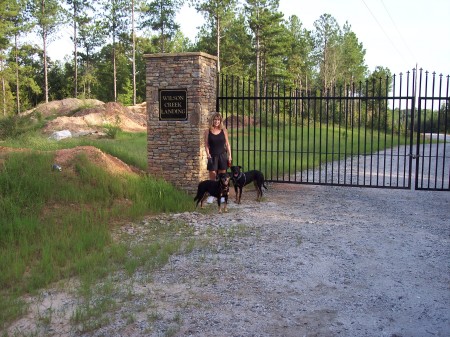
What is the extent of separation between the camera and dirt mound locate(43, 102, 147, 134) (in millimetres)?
29267

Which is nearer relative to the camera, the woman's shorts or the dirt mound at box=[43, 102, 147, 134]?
the woman's shorts

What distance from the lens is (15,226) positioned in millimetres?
7336

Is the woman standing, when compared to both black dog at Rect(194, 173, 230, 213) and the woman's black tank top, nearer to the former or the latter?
the woman's black tank top

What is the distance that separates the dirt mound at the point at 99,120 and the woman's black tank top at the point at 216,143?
20238 mm

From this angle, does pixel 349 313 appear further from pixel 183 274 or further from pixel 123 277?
pixel 123 277

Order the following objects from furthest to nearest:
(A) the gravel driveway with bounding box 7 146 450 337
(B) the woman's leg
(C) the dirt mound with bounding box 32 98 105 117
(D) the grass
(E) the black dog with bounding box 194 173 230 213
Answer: (C) the dirt mound with bounding box 32 98 105 117, (B) the woman's leg, (E) the black dog with bounding box 194 173 230 213, (D) the grass, (A) the gravel driveway with bounding box 7 146 450 337

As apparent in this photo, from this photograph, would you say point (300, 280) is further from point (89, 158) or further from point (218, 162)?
point (89, 158)

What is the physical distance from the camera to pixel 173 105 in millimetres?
10438

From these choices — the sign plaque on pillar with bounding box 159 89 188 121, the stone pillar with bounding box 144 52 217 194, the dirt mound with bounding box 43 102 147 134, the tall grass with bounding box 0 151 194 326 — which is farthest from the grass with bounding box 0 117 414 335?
the dirt mound with bounding box 43 102 147 134

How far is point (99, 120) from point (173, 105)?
76.9ft

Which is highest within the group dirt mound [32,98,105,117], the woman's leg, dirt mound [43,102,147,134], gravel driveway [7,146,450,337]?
dirt mound [32,98,105,117]

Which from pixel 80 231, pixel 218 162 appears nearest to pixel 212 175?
pixel 218 162

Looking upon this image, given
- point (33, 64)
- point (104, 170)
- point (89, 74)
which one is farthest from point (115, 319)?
point (33, 64)

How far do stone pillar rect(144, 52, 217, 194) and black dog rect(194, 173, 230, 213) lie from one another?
942 millimetres
